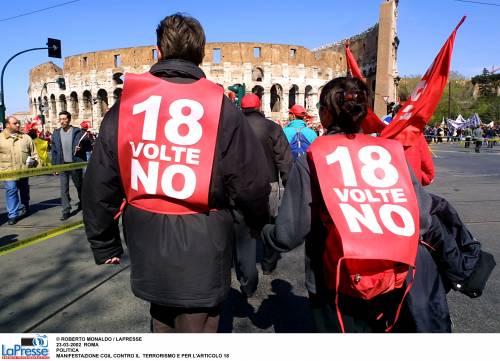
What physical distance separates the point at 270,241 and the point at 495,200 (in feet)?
22.8

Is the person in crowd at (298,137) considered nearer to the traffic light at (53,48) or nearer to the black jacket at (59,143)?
the black jacket at (59,143)

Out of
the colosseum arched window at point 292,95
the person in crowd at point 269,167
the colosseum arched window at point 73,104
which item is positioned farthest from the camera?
the colosseum arched window at point 73,104

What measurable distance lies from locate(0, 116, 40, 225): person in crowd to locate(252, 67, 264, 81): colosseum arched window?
38352mm

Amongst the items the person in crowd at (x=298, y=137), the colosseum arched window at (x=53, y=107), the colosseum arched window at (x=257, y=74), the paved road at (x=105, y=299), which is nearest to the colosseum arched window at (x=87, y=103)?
the colosseum arched window at (x=53, y=107)

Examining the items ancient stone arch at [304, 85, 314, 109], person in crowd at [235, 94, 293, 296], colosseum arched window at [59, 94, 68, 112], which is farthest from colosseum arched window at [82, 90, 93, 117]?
person in crowd at [235, 94, 293, 296]

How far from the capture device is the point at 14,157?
632cm

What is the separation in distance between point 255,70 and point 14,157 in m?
39.0

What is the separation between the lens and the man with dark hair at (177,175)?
1.56 meters

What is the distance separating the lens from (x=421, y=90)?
79.0 inches

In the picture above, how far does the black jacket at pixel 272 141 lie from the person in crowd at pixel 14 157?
4641mm

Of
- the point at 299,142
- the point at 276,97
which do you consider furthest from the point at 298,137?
the point at 276,97

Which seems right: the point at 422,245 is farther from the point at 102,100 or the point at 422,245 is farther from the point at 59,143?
the point at 102,100
